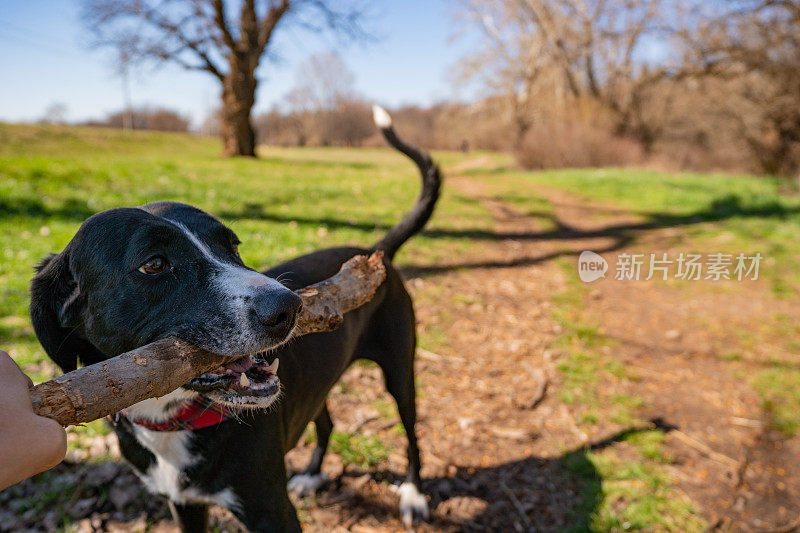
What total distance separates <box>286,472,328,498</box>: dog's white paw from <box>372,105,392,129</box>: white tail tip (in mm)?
2156

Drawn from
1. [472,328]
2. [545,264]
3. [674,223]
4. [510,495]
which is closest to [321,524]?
[510,495]

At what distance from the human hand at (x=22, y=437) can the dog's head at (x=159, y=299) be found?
21.2 inches

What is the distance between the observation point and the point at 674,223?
33.9 ft

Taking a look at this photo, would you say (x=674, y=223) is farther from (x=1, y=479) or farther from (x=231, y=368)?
(x=1, y=479)

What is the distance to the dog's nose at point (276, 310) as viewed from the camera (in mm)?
1502

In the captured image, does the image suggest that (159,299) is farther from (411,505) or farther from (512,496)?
(512,496)

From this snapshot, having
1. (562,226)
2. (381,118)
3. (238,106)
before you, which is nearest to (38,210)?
(381,118)

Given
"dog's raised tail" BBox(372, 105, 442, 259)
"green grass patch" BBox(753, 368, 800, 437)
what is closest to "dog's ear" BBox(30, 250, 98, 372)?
"dog's raised tail" BBox(372, 105, 442, 259)

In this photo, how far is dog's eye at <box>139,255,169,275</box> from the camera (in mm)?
1695

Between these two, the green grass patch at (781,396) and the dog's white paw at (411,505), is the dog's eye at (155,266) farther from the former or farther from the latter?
the green grass patch at (781,396)

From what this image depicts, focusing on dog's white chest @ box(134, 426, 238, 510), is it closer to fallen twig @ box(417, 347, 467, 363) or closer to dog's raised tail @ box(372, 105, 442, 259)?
dog's raised tail @ box(372, 105, 442, 259)

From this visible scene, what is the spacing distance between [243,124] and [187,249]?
832 inches

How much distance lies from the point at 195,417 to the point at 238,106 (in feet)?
70.7

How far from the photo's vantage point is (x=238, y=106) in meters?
21.0
